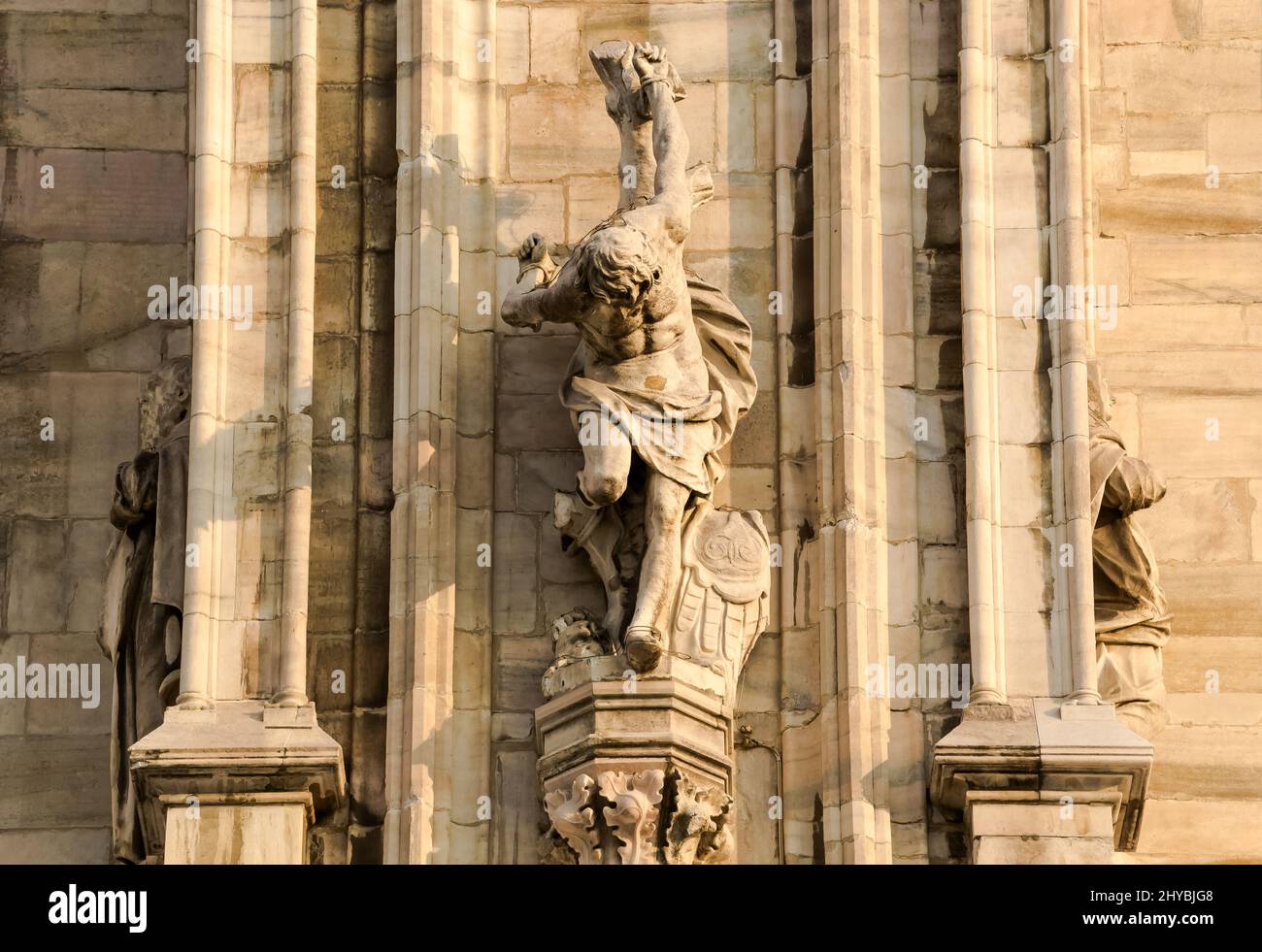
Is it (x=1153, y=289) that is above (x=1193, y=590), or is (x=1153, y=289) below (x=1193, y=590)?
above

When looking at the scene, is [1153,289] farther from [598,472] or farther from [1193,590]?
[598,472]

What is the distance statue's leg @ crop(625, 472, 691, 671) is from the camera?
24.0m

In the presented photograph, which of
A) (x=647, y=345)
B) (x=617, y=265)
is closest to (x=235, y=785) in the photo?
(x=647, y=345)

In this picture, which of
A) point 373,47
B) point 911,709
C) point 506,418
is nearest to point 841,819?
point 911,709

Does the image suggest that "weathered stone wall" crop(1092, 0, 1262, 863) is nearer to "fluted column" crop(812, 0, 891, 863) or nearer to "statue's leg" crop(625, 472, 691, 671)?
"fluted column" crop(812, 0, 891, 863)

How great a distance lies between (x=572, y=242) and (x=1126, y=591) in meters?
3.31

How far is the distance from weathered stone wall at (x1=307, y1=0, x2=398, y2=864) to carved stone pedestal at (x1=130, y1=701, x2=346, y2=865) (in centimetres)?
28

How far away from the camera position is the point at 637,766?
78.2ft

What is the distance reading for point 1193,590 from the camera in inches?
1038

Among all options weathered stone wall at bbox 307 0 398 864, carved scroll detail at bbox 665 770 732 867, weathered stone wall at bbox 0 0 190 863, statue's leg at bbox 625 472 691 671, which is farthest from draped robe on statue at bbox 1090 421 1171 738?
weathered stone wall at bbox 0 0 190 863

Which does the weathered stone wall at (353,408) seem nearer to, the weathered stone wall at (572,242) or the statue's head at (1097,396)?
the weathered stone wall at (572,242)

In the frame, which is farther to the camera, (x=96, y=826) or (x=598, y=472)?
(x=96, y=826)

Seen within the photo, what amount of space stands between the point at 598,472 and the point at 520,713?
126 centimetres

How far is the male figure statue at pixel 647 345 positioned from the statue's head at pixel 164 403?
1.80 meters
